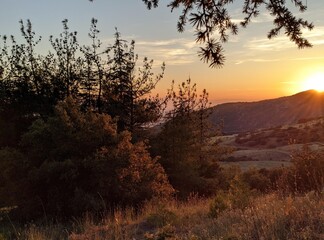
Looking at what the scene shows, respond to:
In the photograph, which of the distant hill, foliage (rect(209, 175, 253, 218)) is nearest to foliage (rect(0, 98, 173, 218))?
foliage (rect(209, 175, 253, 218))

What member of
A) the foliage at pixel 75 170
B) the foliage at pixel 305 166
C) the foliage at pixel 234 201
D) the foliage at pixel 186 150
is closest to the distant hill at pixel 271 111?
the foliage at pixel 186 150

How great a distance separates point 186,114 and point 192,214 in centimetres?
2143

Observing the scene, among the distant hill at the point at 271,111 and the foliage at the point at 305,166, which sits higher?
the distant hill at the point at 271,111

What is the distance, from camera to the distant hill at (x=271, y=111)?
153425 millimetres

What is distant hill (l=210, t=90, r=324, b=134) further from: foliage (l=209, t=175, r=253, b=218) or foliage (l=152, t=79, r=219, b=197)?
foliage (l=209, t=175, r=253, b=218)

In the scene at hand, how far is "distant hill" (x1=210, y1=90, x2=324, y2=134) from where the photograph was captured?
153 m

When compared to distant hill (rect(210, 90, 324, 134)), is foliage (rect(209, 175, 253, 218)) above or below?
below

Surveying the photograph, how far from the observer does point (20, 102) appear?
85.7 ft

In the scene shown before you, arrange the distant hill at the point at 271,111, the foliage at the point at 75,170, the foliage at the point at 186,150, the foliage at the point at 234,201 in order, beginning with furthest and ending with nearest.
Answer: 1. the distant hill at the point at 271,111
2. the foliage at the point at 186,150
3. the foliage at the point at 75,170
4. the foliage at the point at 234,201

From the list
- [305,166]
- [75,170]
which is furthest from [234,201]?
[75,170]

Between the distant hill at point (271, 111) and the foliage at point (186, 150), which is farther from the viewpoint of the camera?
the distant hill at point (271, 111)

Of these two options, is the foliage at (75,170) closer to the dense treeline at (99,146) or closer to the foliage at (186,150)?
the dense treeline at (99,146)

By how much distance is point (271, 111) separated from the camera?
172m

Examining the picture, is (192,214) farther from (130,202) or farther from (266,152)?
(266,152)
